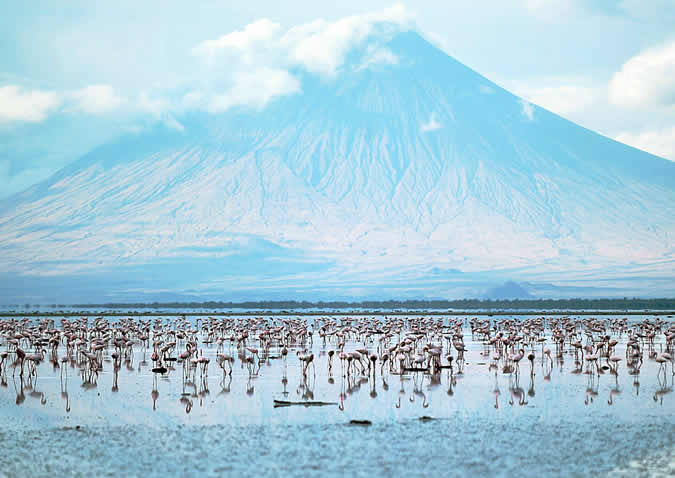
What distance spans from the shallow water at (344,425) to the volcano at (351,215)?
368ft

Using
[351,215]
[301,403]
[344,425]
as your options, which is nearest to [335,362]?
[301,403]

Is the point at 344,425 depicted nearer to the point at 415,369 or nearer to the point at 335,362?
the point at 415,369

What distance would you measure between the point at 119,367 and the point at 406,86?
7016 inches

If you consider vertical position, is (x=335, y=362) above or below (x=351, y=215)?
below

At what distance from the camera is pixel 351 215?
15525cm

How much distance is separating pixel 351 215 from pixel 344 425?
455 feet

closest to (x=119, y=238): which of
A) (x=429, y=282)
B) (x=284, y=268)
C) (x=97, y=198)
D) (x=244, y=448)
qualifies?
(x=97, y=198)

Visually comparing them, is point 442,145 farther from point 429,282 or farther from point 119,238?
point 119,238

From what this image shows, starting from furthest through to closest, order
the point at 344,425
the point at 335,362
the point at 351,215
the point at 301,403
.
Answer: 1. the point at 351,215
2. the point at 335,362
3. the point at 301,403
4. the point at 344,425

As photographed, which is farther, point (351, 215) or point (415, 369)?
point (351, 215)

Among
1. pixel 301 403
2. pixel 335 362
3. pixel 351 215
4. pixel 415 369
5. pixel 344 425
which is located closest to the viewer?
pixel 344 425

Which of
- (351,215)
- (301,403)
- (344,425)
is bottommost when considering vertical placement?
(344,425)

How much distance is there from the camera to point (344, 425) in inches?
657

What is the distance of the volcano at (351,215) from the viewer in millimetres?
144125
